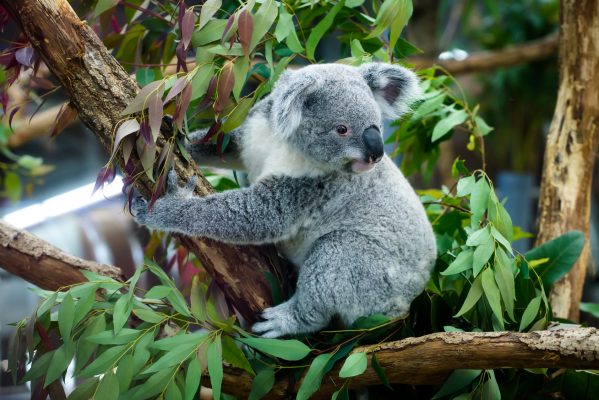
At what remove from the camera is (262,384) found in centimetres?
210

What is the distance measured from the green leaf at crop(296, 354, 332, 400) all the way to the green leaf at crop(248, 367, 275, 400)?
13cm

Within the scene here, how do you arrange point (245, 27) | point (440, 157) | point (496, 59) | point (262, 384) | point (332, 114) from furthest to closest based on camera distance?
point (496, 59), point (440, 157), point (332, 114), point (262, 384), point (245, 27)

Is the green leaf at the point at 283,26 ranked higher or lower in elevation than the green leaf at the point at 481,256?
higher

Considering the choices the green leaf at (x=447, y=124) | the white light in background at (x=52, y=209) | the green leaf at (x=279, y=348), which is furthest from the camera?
the white light in background at (x=52, y=209)

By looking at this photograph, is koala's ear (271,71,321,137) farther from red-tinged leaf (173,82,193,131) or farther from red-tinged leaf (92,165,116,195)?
red-tinged leaf (92,165,116,195)

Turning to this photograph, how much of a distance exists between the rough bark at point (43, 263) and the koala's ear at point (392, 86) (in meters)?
1.25

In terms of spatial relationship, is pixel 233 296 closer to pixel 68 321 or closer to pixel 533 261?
pixel 68 321

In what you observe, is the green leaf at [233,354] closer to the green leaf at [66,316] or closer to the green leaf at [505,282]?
the green leaf at [66,316]

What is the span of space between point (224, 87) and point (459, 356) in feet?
3.58

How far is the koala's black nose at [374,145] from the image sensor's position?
6.90 ft

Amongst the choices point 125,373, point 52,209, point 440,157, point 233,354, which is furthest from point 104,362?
point 440,157

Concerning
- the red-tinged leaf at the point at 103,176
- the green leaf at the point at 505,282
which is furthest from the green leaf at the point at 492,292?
the red-tinged leaf at the point at 103,176

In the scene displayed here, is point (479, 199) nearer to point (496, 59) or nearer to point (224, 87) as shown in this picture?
point (224, 87)

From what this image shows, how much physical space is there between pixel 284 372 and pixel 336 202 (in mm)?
674
